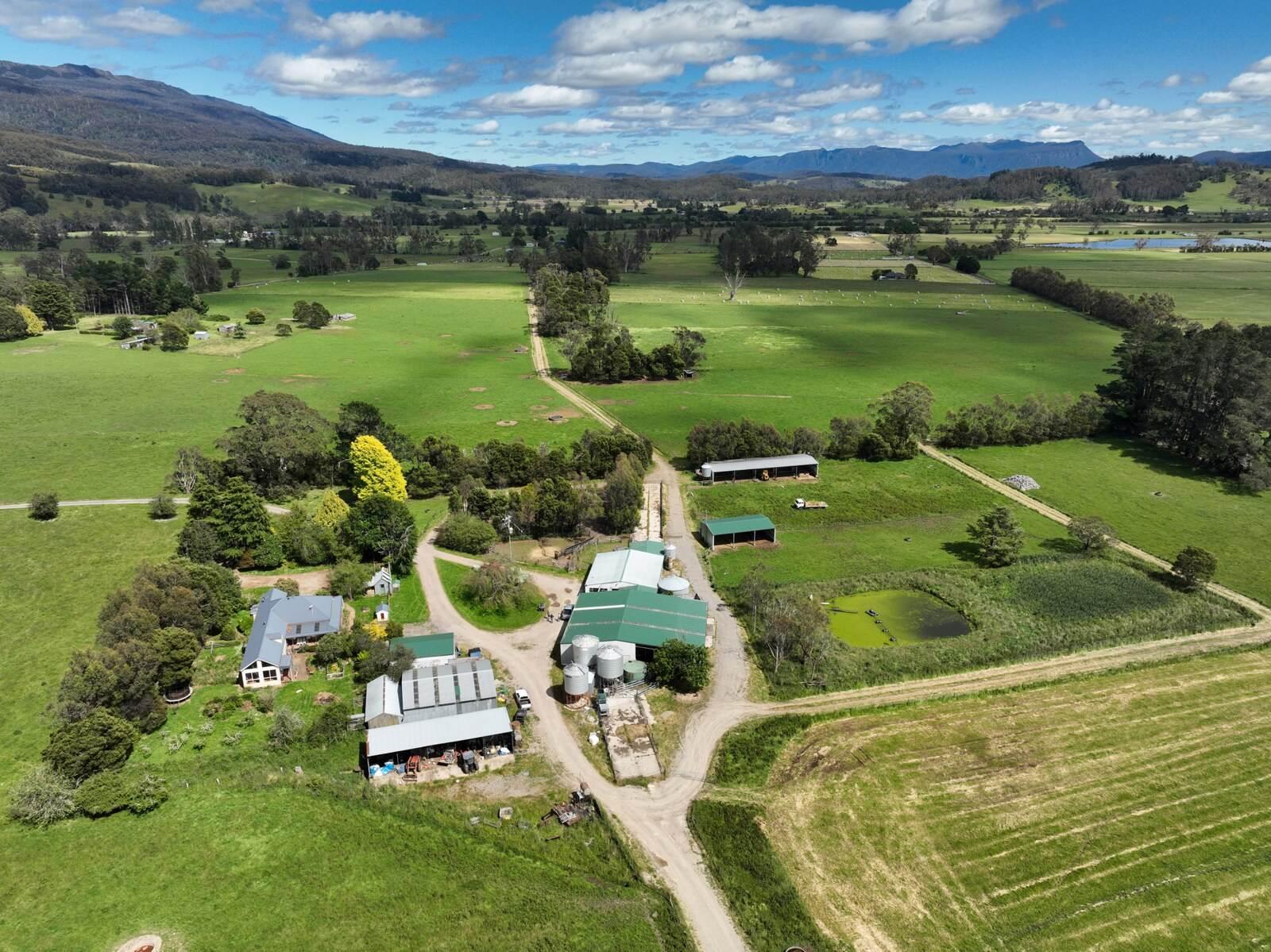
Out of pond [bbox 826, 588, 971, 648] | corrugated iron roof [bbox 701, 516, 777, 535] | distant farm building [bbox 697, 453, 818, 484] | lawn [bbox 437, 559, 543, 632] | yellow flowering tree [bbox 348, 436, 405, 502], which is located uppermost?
yellow flowering tree [bbox 348, 436, 405, 502]

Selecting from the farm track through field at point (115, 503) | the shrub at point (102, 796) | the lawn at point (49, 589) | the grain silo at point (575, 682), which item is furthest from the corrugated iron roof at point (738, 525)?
the lawn at point (49, 589)

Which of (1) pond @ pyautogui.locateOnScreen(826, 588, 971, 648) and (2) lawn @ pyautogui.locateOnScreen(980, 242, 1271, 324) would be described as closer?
(1) pond @ pyautogui.locateOnScreen(826, 588, 971, 648)

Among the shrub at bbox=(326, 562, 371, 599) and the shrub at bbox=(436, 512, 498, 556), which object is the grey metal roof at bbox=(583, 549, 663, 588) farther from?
the shrub at bbox=(326, 562, 371, 599)

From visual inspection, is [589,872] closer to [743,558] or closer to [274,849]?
[274,849]

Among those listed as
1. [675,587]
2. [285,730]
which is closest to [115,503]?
[285,730]

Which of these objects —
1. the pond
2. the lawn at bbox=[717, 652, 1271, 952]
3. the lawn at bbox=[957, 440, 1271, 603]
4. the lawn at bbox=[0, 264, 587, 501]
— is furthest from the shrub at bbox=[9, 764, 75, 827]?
the lawn at bbox=[957, 440, 1271, 603]

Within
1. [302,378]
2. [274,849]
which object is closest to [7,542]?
[274,849]

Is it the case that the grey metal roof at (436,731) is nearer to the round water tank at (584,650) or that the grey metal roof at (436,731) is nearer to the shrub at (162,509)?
the round water tank at (584,650)
